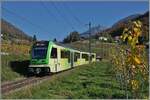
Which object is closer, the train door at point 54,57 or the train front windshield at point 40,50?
the train front windshield at point 40,50

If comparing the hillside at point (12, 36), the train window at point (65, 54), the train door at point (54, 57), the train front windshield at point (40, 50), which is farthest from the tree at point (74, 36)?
the train front windshield at point (40, 50)

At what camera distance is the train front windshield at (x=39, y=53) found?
107 ft

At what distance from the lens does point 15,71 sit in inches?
1291

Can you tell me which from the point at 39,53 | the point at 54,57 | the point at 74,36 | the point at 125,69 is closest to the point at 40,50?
the point at 39,53

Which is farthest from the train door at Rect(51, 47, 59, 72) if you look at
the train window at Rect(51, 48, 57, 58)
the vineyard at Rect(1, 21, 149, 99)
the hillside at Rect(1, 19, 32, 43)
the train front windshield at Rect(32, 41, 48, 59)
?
the hillside at Rect(1, 19, 32, 43)

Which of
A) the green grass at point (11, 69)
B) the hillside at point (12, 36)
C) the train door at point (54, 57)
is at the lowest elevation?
the green grass at point (11, 69)

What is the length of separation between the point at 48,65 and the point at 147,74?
715 inches

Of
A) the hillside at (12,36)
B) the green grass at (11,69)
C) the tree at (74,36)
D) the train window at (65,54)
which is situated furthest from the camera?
the tree at (74,36)

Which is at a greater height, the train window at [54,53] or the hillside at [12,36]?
the hillside at [12,36]

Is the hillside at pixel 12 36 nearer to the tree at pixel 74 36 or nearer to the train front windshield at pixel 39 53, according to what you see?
the tree at pixel 74 36

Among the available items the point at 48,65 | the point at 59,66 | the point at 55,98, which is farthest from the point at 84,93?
the point at 59,66

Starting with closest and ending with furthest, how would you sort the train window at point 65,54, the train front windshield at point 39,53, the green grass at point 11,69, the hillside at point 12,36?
the green grass at point 11,69 → the train front windshield at point 39,53 → the train window at point 65,54 → the hillside at point 12,36

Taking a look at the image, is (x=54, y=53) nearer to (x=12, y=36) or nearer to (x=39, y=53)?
(x=39, y=53)

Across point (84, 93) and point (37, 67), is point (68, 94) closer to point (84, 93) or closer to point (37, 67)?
point (84, 93)
